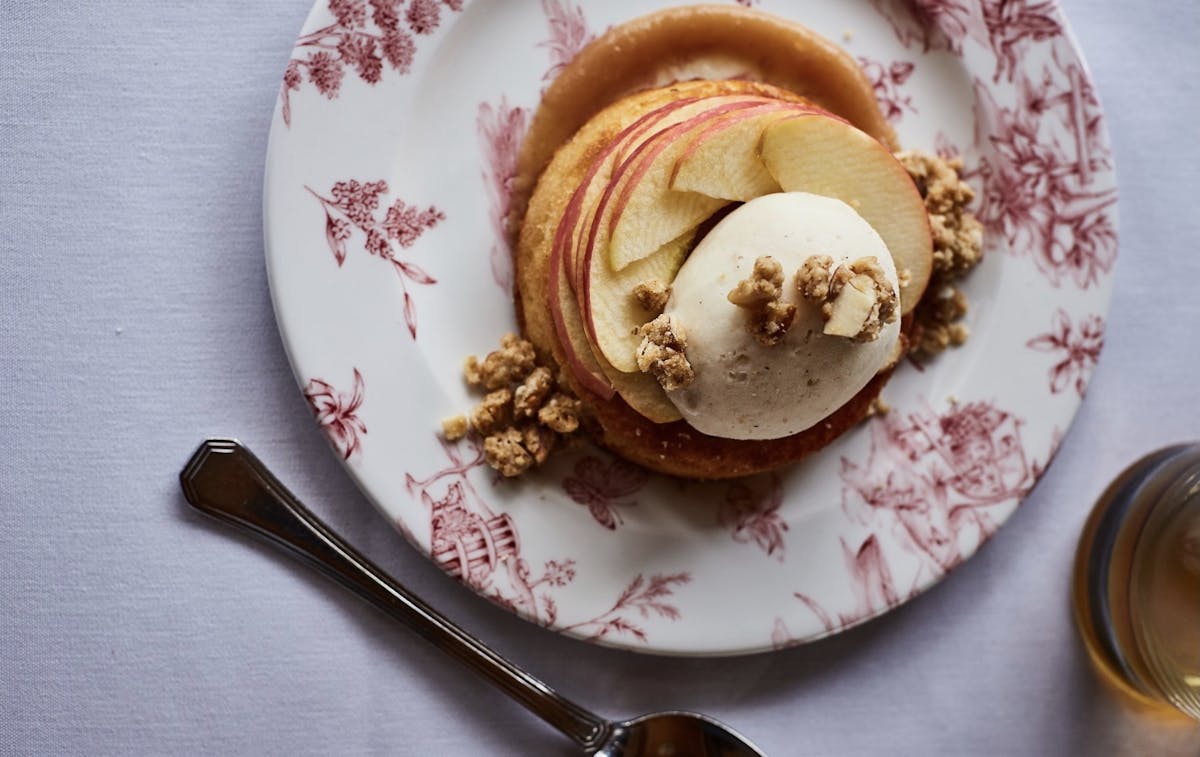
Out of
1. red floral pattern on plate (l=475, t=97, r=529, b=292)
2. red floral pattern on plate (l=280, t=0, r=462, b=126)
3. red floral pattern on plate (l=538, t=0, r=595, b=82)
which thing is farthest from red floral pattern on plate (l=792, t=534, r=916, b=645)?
red floral pattern on plate (l=280, t=0, r=462, b=126)

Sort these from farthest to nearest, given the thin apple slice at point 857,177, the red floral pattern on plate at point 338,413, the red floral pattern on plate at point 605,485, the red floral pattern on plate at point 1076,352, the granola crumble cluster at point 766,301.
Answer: the red floral pattern on plate at point 1076,352
the red floral pattern on plate at point 605,485
the red floral pattern on plate at point 338,413
the thin apple slice at point 857,177
the granola crumble cluster at point 766,301

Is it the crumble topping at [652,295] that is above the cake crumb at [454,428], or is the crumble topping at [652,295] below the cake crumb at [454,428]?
above

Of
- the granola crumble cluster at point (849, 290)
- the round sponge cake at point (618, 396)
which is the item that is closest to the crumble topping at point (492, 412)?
the round sponge cake at point (618, 396)

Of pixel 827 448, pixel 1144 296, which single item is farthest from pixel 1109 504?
pixel 827 448

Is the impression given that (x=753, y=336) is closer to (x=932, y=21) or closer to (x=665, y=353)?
(x=665, y=353)

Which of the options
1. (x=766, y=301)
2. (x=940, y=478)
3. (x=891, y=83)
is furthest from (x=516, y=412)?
(x=891, y=83)

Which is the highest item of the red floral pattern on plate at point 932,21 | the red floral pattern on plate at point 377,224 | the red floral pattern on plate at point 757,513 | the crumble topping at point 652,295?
the red floral pattern on plate at point 932,21

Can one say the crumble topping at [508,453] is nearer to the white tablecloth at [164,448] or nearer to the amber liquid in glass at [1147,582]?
the white tablecloth at [164,448]
